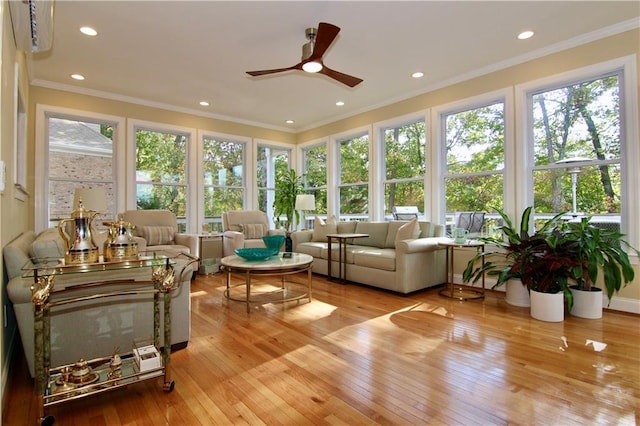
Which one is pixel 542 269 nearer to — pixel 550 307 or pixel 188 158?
pixel 550 307

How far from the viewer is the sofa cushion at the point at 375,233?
4.94 metres

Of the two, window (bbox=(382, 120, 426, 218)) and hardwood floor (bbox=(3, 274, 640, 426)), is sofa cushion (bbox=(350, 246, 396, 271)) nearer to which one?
hardwood floor (bbox=(3, 274, 640, 426))

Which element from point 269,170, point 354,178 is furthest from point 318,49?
point 269,170

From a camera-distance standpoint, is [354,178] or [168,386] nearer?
[168,386]

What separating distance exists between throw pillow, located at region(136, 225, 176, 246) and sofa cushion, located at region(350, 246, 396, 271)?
8.94 feet

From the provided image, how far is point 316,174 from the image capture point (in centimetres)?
691

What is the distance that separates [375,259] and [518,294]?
1.57 metres

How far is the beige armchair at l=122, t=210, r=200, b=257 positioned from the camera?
15.5ft

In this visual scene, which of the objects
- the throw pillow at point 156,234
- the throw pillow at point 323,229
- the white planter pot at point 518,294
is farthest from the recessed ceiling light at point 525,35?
the throw pillow at point 156,234

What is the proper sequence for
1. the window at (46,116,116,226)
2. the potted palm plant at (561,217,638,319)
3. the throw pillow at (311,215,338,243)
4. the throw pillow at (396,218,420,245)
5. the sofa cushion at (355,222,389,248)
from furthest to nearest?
the throw pillow at (311,215,338,243) < the sofa cushion at (355,222,389,248) < the window at (46,116,116,226) < the throw pillow at (396,218,420,245) < the potted palm plant at (561,217,638,319)

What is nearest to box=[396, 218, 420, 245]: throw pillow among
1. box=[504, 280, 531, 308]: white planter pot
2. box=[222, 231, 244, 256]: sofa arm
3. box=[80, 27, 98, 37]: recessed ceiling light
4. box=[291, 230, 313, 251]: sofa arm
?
box=[504, 280, 531, 308]: white planter pot

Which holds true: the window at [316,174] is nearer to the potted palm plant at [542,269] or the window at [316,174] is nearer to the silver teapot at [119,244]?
the potted palm plant at [542,269]

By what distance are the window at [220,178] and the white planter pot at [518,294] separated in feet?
15.3

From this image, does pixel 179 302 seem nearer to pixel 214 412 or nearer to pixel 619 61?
pixel 214 412
